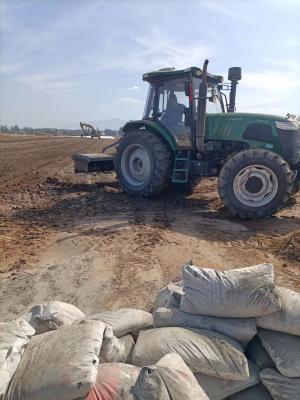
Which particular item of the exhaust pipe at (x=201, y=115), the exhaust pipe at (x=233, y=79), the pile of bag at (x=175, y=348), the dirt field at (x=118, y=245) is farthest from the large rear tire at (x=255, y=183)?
the pile of bag at (x=175, y=348)

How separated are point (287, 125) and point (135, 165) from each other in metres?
3.21

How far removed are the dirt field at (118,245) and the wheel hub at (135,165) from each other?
46 centimetres

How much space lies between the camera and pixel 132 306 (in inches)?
147

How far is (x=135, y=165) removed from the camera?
866cm

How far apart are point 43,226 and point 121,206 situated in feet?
5.97

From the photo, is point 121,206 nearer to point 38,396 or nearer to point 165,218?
point 165,218

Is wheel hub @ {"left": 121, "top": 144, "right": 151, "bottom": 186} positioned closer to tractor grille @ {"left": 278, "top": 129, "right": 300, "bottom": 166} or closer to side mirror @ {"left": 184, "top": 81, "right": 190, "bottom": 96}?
side mirror @ {"left": 184, "top": 81, "right": 190, "bottom": 96}

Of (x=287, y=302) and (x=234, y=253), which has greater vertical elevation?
(x=287, y=302)

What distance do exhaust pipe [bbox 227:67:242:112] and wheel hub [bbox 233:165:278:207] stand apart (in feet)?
8.44

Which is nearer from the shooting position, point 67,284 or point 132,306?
point 132,306

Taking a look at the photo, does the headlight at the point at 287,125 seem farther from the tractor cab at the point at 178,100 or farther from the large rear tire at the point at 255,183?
the tractor cab at the point at 178,100

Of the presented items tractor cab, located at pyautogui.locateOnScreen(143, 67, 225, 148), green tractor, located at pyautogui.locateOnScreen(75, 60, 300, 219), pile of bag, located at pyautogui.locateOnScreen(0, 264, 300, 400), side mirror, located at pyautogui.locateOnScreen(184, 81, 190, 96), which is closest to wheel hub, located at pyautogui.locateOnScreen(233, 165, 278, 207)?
green tractor, located at pyautogui.locateOnScreen(75, 60, 300, 219)

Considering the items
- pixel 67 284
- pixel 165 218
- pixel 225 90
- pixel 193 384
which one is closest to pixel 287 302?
pixel 193 384

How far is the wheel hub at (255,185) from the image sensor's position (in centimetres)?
662
